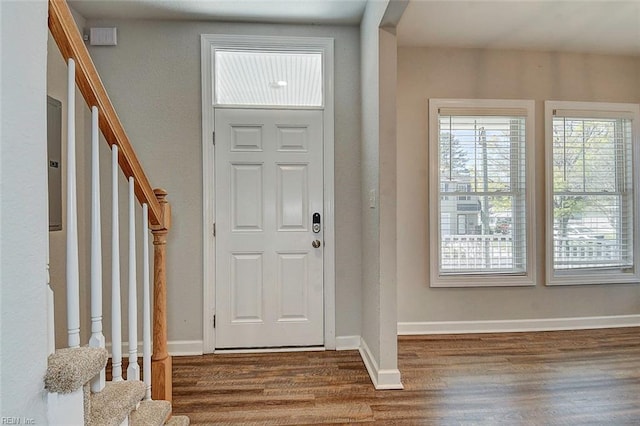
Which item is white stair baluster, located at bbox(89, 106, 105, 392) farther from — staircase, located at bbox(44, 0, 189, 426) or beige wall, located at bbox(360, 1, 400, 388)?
beige wall, located at bbox(360, 1, 400, 388)

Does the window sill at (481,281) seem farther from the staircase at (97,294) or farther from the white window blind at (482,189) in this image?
the staircase at (97,294)

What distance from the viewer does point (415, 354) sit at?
2.67 m

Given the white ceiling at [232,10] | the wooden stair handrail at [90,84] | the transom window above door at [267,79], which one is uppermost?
the white ceiling at [232,10]

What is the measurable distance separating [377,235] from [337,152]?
869mm

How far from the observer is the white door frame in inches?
105

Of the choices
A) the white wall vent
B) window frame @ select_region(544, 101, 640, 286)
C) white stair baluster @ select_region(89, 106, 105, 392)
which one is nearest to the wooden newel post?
Result: white stair baluster @ select_region(89, 106, 105, 392)

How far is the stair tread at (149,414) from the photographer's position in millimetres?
1312

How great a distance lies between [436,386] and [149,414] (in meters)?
1.69

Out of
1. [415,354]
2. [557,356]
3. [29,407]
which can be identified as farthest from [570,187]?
[29,407]

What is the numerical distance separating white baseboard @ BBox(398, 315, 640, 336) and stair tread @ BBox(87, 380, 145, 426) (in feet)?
7.77

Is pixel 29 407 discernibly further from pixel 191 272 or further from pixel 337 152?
pixel 337 152

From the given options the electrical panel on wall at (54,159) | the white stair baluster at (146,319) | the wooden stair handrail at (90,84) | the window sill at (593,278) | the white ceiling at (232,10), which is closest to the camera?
the wooden stair handrail at (90,84)

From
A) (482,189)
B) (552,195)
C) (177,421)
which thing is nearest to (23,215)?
(177,421)

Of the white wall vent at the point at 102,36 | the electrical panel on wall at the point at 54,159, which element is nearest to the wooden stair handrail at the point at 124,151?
the electrical panel on wall at the point at 54,159
